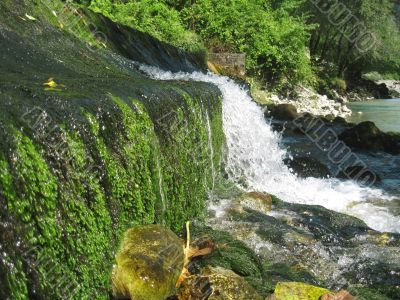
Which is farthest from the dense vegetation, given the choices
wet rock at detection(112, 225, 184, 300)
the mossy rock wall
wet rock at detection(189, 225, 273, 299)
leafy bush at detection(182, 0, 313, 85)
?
wet rock at detection(112, 225, 184, 300)

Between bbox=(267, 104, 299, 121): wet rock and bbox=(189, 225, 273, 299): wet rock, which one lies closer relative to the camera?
bbox=(189, 225, 273, 299): wet rock

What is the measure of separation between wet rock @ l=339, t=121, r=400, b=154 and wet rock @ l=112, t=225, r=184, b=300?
40.8 feet

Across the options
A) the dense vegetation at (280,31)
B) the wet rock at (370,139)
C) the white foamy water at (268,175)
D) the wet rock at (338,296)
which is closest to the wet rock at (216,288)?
the wet rock at (338,296)

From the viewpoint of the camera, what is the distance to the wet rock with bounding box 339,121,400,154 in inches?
592

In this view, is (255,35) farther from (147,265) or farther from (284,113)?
(147,265)

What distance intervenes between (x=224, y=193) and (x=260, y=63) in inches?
796

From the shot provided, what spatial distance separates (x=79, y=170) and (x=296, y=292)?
1990 mm

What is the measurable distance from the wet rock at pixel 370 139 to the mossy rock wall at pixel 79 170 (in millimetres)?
10130

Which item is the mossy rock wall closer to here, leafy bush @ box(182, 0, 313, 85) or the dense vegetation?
the dense vegetation

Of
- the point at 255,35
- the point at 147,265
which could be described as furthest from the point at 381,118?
the point at 147,265

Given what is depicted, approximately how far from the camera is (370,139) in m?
15.3

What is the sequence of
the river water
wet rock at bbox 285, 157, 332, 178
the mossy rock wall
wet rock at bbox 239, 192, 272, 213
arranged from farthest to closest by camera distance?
the river water, wet rock at bbox 285, 157, 332, 178, wet rock at bbox 239, 192, 272, 213, the mossy rock wall

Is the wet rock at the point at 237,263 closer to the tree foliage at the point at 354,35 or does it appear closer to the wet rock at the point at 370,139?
the wet rock at the point at 370,139

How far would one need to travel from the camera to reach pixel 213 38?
82.6ft
